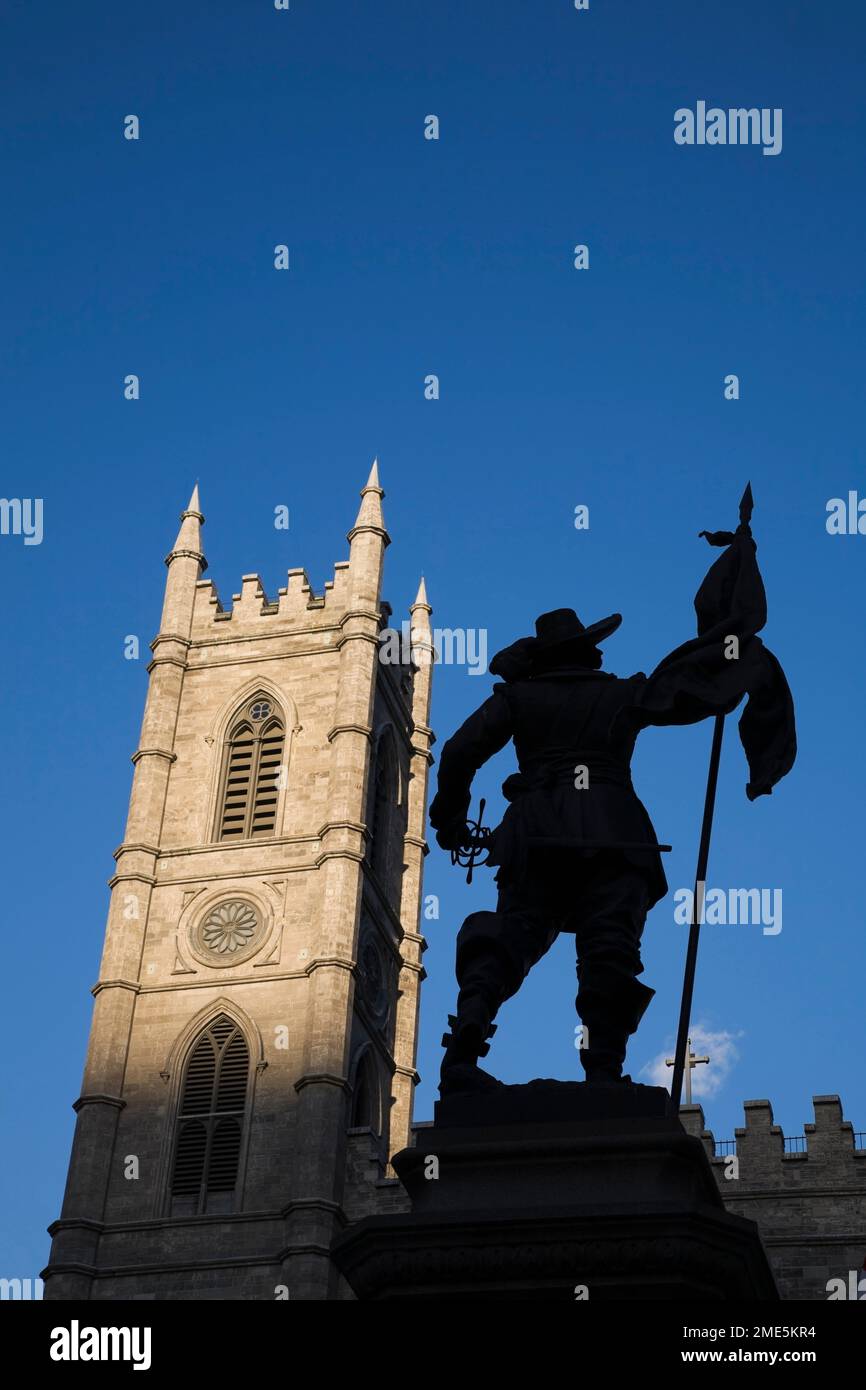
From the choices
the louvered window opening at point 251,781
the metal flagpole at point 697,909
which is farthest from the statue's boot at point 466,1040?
the louvered window opening at point 251,781

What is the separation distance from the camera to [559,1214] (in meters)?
5.20

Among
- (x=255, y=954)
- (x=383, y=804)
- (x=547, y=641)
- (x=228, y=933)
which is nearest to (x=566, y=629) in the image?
(x=547, y=641)

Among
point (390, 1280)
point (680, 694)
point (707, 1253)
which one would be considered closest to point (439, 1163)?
point (390, 1280)

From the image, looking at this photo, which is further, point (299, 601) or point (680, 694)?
point (299, 601)

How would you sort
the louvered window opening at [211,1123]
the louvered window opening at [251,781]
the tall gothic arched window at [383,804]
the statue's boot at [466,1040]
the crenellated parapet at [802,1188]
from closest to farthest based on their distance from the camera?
1. the statue's boot at [466,1040]
2. the crenellated parapet at [802,1188]
3. the louvered window opening at [211,1123]
4. the louvered window opening at [251,781]
5. the tall gothic arched window at [383,804]

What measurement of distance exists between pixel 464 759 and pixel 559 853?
52cm

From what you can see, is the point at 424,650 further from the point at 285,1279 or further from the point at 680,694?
the point at 680,694

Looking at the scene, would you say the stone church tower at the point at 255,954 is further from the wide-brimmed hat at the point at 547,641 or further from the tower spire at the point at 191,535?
the wide-brimmed hat at the point at 547,641

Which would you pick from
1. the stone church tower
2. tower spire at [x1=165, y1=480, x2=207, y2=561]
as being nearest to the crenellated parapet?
the stone church tower

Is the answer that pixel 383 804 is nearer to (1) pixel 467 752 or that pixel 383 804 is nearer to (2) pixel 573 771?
(1) pixel 467 752

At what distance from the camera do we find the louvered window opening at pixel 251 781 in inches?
1828

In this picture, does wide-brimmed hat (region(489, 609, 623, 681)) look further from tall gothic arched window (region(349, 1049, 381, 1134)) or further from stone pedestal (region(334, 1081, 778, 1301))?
tall gothic arched window (region(349, 1049, 381, 1134))
